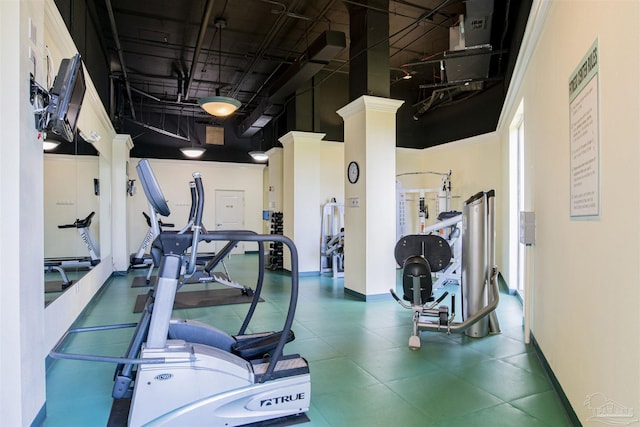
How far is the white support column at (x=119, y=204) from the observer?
7.89 metres

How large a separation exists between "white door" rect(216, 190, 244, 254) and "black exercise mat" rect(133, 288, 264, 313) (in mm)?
5882

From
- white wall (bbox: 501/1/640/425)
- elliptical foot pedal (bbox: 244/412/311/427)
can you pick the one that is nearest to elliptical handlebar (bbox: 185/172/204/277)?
elliptical foot pedal (bbox: 244/412/311/427)

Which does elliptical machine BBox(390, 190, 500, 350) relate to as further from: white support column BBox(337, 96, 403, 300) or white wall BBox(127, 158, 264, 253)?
white wall BBox(127, 158, 264, 253)

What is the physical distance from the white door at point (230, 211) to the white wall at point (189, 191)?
13 cm

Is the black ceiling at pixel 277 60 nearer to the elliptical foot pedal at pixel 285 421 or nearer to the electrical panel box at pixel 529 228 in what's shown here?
the electrical panel box at pixel 529 228

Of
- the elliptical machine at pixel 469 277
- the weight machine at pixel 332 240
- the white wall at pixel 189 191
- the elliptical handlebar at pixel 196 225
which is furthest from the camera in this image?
the white wall at pixel 189 191

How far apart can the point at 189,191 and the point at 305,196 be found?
4246 millimetres

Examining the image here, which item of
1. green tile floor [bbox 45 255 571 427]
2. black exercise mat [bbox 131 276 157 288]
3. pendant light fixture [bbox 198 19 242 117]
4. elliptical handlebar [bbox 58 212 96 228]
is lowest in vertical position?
green tile floor [bbox 45 255 571 427]

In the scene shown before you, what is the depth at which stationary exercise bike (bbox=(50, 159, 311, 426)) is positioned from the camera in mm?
2127

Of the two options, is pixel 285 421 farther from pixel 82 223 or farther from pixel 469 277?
pixel 82 223

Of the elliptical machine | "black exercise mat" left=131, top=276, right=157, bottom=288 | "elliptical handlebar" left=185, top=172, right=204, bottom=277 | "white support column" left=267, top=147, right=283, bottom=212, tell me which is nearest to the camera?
"elliptical handlebar" left=185, top=172, right=204, bottom=277

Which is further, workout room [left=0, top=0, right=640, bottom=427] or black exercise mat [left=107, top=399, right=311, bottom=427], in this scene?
black exercise mat [left=107, top=399, right=311, bottom=427]

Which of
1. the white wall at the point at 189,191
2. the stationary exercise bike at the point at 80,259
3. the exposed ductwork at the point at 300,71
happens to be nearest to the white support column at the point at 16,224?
the stationary exercise bike at the point at 80,259

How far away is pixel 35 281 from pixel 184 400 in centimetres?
120
